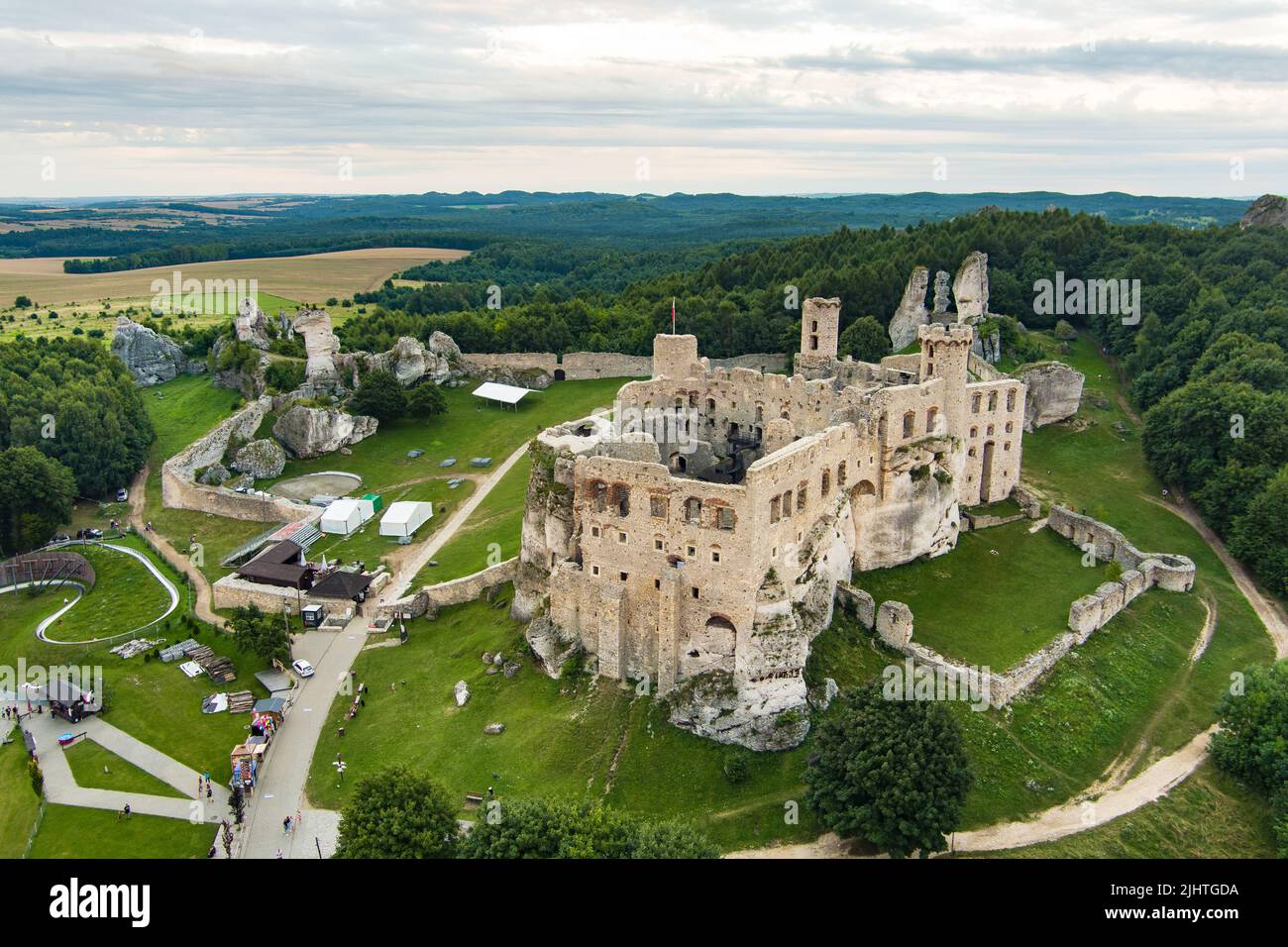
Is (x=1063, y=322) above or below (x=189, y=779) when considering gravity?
above

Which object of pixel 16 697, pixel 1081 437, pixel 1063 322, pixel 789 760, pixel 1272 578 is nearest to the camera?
pixel 789 760

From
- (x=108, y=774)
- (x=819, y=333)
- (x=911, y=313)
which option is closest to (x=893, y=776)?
(x=108, y=774)

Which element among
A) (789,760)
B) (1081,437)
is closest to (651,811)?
(789,760)

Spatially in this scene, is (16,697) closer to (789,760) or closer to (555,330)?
(789,760)

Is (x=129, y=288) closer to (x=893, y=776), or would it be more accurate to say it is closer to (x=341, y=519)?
(x=341, y=519)

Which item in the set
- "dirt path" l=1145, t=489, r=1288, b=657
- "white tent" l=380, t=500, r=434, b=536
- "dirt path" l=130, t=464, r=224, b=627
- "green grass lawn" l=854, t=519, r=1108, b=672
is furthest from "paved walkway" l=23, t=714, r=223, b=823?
"dirt path" l=1145, t=489, r=1288, b=657

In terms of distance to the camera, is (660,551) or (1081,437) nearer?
(660,551)
